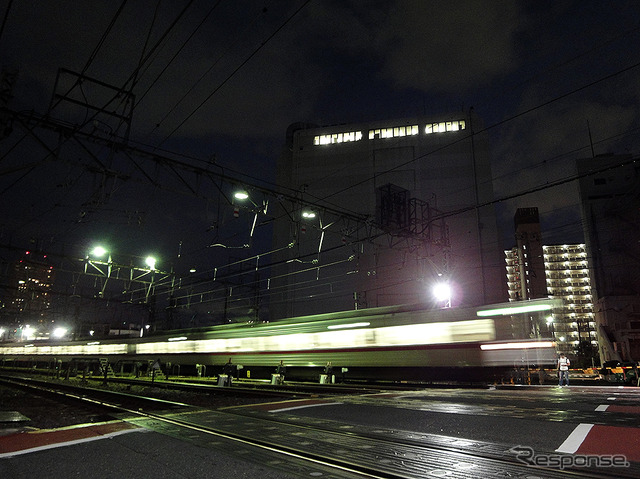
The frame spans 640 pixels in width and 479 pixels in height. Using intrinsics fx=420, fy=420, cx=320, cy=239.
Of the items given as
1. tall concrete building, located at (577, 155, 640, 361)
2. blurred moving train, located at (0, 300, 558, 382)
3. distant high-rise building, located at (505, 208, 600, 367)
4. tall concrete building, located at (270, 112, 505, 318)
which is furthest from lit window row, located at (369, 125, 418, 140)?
distant high-rise building, located at (505, 208, 600, 367)

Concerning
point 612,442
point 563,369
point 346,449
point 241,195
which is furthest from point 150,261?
point 612,442

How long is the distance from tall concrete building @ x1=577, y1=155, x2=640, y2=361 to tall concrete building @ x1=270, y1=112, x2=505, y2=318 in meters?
13.1

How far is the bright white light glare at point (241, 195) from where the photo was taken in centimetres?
1309

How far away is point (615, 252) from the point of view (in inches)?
1802

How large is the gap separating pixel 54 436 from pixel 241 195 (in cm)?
888

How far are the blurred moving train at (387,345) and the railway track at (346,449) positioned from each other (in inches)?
327

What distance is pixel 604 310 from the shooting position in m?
44.6

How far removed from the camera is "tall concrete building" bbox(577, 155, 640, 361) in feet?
139

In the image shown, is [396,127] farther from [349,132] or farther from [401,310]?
[401,310]

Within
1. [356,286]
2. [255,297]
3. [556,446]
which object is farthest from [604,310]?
[556,446]

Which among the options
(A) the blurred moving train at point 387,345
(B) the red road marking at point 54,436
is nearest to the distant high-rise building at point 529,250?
(A) the blurred moving train at point 387,345

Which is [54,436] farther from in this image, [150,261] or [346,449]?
[150,261]

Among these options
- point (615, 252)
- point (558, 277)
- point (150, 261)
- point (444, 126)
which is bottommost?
point (150, 261)

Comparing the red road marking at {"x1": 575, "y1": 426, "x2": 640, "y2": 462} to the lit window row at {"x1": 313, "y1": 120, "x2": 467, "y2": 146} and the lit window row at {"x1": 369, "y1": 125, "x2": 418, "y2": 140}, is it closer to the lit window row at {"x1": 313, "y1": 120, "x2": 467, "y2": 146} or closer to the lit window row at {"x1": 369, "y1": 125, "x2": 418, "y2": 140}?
the lit window row at {"x1": 313, "y1": 120, "x2": 467, "y2": 146}
